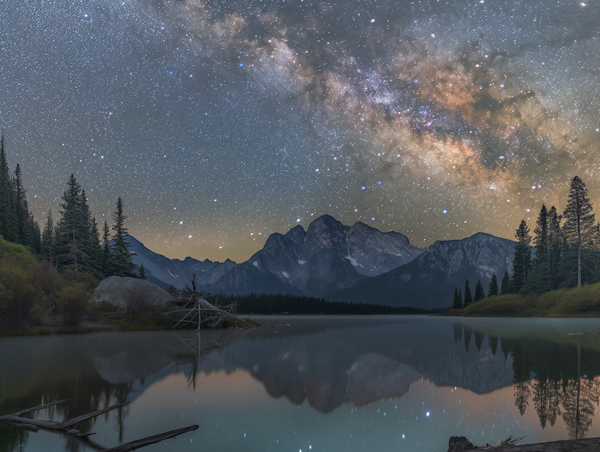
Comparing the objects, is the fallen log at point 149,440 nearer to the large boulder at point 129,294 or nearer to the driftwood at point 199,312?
the driftwood at point 199,312

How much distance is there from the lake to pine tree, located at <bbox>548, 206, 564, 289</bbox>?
309 ft

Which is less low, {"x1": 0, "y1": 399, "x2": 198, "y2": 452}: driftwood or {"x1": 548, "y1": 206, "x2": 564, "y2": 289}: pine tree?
{"x1": 548, "y1": 206, "x2": 564, "y2": 289}: pine tree

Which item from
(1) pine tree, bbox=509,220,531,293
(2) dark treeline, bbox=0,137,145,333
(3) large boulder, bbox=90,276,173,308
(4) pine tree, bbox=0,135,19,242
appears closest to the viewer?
(2) dark treeline, bbox=0,137,145,333

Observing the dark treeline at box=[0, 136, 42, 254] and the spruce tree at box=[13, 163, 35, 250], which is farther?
the spruce tree at box=[13, 163, 35, 250]

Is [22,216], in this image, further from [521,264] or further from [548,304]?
[521,264]

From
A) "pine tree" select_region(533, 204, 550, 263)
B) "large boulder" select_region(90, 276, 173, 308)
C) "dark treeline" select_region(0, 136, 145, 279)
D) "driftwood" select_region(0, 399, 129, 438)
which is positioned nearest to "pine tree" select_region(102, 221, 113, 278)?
"dark treeline" select_region(0, 136, 145, 279)

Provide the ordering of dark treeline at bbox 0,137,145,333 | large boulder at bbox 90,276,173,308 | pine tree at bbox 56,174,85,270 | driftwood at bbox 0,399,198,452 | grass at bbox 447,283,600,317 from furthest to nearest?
grass at bbox 447,283,600,317 < pine tree at bbox 56,174,85,270 < large boulder at bbox 90,276,173,308 < dark treeline at bbox 0,137,145,333 < driftwood at bbox 0,399,198,452

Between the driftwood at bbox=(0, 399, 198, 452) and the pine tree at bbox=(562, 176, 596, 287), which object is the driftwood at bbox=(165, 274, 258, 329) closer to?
the driftwood at bbox=(0, 399, 198, 452)

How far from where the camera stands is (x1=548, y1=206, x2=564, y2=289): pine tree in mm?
99613

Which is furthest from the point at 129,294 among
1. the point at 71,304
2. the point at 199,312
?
the point at 199,312

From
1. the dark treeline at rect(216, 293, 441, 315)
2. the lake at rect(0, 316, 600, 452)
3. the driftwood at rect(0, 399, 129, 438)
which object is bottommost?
the dark treeline at rect(216, 293, 441, 315)

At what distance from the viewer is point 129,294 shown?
1789 inches

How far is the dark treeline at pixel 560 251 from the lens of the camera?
86188 mm

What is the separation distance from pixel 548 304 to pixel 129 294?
90.6m
